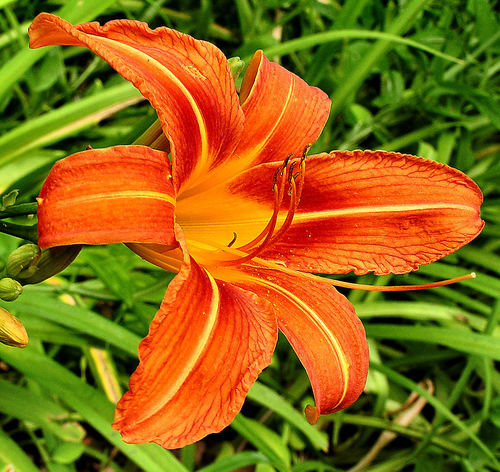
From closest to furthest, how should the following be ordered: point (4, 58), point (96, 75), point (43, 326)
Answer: point (43, 326) → point (4, 58) → point (96, 75)

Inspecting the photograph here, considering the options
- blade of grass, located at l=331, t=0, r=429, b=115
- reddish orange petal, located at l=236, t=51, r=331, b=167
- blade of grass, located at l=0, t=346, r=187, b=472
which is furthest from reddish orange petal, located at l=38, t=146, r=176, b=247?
blade of grass, located at l=331, t=0, r=429, b=115

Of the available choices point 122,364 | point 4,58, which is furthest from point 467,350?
point 4,58

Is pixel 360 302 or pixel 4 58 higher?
pixel 4 58

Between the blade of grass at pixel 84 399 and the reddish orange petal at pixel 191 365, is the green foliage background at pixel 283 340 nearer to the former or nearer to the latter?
the blade of grass at pixel 84 399

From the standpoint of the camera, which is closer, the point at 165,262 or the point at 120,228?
the point at 120,228

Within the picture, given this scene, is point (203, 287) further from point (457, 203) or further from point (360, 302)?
point (360, 302)

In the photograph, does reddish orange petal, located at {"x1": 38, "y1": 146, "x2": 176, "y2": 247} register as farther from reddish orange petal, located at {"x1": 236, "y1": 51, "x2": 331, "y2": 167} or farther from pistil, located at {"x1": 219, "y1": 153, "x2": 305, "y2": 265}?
reddish orange petal, located at {"x1": 236, "y1": 51, "x2": 331, "y2": 167}

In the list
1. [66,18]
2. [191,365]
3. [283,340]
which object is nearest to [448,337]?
[283,340]

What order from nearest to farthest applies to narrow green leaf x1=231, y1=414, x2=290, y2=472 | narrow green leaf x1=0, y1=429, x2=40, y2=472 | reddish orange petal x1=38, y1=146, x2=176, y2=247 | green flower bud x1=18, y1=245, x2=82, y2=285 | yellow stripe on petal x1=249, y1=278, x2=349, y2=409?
reddish orange petal x1=38, y1=146, x2=176, y2=247 → green flower bud x1=18, y1=245, x2=82, y2=285 → yellow stripe on petal x1=249, y1=278, x2=349, y2=409 → narrow green leaf x1=0, y1=429, x2=40, y2=472 → narrow green leaf x1=231, y1=414, x2=290, y2=472
